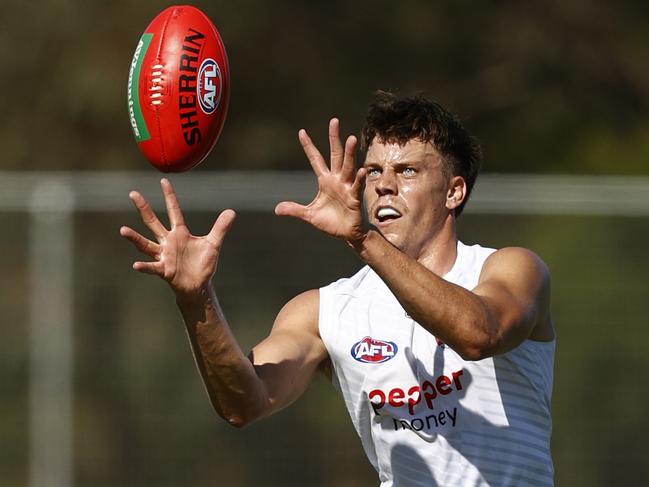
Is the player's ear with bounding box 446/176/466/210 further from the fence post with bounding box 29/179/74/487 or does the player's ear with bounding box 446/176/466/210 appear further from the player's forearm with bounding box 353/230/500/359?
the fence post with bounding box 29/179/74/487

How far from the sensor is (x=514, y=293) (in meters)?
4.36

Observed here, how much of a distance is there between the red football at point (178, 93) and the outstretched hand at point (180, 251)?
1.56ft

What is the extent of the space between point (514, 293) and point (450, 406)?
1.69ft

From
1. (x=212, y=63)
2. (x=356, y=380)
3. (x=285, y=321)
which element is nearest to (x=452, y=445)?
(x=356, y=380)

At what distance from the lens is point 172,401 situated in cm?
810

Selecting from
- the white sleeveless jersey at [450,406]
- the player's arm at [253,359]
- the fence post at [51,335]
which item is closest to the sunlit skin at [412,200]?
the white sleeveless jersey at [450,406]

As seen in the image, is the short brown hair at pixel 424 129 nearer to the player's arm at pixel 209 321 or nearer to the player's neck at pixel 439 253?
the player's neck at pixel 439 253

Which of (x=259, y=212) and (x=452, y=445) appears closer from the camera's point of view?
(x=452, y=445)

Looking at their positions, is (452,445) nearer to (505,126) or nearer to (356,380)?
(356,380)

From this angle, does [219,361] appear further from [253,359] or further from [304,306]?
[304,306]

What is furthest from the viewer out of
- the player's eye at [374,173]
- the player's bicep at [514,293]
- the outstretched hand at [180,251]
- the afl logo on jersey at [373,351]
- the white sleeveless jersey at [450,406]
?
the player's eye at [374,173]

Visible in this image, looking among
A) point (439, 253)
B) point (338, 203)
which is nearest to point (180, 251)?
point (338, 203)

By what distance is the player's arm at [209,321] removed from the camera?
14.1ft

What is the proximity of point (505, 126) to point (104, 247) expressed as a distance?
20.9ft
